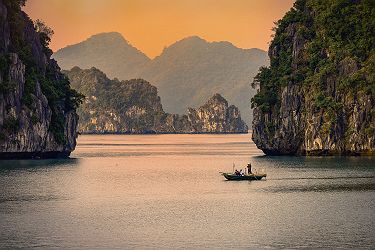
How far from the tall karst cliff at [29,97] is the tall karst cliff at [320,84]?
125 feet

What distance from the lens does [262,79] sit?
169m

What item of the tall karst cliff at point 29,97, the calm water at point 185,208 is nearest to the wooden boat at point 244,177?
the calm water at point 185,208

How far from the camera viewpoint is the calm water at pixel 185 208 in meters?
58.0

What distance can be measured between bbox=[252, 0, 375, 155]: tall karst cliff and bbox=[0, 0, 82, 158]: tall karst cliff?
1501 inches

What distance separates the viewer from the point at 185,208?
76188 mm

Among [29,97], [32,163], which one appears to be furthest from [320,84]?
[32,163]

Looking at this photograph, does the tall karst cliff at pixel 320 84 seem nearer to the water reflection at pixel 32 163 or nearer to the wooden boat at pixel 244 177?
the water reflection at pixel 32 163

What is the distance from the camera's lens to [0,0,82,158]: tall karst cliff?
138 meters

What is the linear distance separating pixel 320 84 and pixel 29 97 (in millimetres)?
52254

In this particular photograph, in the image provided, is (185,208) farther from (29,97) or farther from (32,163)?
(29,97)

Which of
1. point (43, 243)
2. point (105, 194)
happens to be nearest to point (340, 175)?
point (105, 194)

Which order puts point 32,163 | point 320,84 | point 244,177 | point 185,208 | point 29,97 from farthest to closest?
1. point 320,84
2. point 29,97
3. point 32,163
4. point 244,177
5. point 185,208

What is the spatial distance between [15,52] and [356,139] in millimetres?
61810

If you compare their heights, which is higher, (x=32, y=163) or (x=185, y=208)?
(x=32, y=163)
